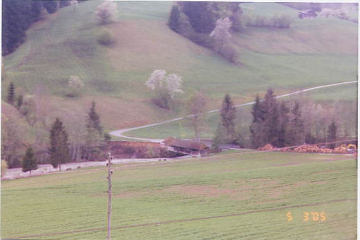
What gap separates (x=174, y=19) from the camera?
572 cm

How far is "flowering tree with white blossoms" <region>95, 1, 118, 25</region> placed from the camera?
218 inches

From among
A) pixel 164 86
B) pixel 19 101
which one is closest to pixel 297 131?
pixel 164 86

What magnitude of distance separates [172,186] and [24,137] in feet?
5.70

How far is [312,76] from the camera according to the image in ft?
19.5

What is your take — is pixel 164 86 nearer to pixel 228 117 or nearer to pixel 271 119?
pixel 228 117

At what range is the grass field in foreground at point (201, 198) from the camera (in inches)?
193

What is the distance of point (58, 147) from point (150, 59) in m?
1.56

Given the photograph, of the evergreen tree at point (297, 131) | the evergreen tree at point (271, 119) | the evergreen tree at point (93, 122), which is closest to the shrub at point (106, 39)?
the evergreen tree at point (93, 122)

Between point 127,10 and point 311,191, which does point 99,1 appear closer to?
point 127,10

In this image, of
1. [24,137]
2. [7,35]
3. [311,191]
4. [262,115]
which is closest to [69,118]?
[24,137]

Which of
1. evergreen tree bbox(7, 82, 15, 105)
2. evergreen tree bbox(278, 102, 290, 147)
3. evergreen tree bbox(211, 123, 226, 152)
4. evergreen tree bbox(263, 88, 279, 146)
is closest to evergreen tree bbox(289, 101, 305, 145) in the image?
evergreen tree bbox(278, 102, 290, 147)

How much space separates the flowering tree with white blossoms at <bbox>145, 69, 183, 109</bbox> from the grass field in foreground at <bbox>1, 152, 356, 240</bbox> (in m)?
0.76

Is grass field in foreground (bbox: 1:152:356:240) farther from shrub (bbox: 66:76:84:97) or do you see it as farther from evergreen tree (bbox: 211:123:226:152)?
shrub (bbox: 66:76:84:97)

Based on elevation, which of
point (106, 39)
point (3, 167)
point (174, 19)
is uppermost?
point (174, 19)
